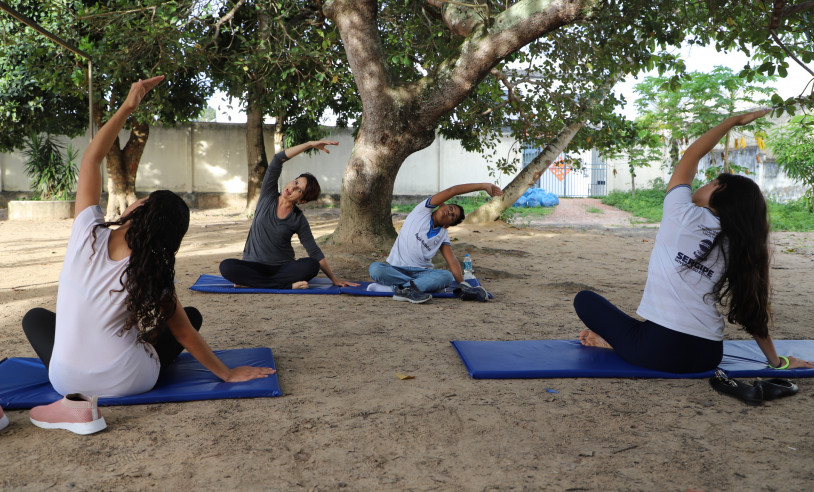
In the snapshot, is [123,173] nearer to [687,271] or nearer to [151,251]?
[151,251]

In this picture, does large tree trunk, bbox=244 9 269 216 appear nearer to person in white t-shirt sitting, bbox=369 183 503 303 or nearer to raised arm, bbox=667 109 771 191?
person in white t-shirt sitting, bbox=369 183 503 303

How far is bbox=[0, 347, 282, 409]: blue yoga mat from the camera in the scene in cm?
281

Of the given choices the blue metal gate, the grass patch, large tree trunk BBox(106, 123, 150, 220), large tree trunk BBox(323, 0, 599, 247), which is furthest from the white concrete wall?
large tree trunk BBox(323, 0, 599, 247)

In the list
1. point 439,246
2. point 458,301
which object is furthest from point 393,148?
point 458,301

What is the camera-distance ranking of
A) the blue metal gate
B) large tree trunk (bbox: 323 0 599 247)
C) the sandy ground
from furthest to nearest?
the blue metal gate, large tree trunk (bbox: 323 0 599 247), the sandy ground

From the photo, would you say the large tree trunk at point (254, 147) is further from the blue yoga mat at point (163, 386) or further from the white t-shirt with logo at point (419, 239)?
the blue yoga mat at point (163, 386)

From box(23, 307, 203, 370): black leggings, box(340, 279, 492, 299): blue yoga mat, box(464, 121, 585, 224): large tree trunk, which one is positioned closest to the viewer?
box(23, 307, 203, 370): black leggings

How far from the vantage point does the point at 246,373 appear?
3131mm

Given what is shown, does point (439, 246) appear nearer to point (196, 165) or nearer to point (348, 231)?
point (348, 231)

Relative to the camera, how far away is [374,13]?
7.39m

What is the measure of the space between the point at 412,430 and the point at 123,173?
12.0 metres

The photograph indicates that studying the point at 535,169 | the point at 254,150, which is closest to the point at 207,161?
the point at 254,150

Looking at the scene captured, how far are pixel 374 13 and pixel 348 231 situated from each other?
254 cm

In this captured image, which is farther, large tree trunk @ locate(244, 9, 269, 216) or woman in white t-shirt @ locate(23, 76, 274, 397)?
large tree trunk @ locate(244, 9, 269, 216)
